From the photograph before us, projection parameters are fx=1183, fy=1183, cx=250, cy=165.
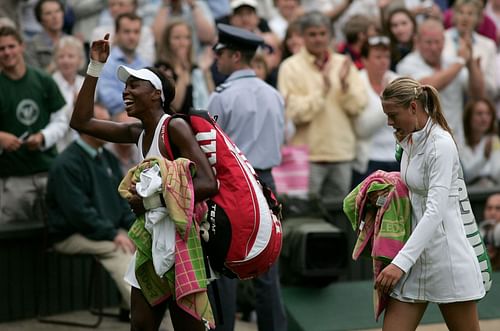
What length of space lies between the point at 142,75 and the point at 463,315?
2020 mm

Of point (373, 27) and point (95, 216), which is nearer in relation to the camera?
point (95, 216)

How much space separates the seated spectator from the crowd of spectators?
0.97 metres

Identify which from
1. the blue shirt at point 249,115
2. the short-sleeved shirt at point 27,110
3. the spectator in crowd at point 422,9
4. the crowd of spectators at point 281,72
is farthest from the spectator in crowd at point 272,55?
the blue shirt at point 249,115

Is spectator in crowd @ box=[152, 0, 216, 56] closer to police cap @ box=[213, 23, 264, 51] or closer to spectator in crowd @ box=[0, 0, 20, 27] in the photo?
spectator in crowd @ box=[0, 0, 20, 27]

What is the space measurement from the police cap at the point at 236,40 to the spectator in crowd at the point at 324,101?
2528 mm

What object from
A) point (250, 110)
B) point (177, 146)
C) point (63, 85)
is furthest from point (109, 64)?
point (177, 146)

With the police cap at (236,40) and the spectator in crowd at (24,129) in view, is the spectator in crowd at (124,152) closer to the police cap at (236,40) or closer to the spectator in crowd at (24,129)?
the spectator in crowd at (24,129)

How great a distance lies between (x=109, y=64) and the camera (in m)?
10.1

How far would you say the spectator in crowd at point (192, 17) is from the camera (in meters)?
11.3

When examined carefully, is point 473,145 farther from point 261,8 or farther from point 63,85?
point 63,85

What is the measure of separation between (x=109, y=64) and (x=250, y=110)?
2700 mm

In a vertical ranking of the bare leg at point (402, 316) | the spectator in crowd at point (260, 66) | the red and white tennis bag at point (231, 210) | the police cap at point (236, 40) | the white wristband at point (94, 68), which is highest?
the police cap at point (236, 40)

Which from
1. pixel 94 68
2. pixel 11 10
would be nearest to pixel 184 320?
pixel 94 68

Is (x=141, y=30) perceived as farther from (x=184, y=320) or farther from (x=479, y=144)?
(x=184, y=320)
